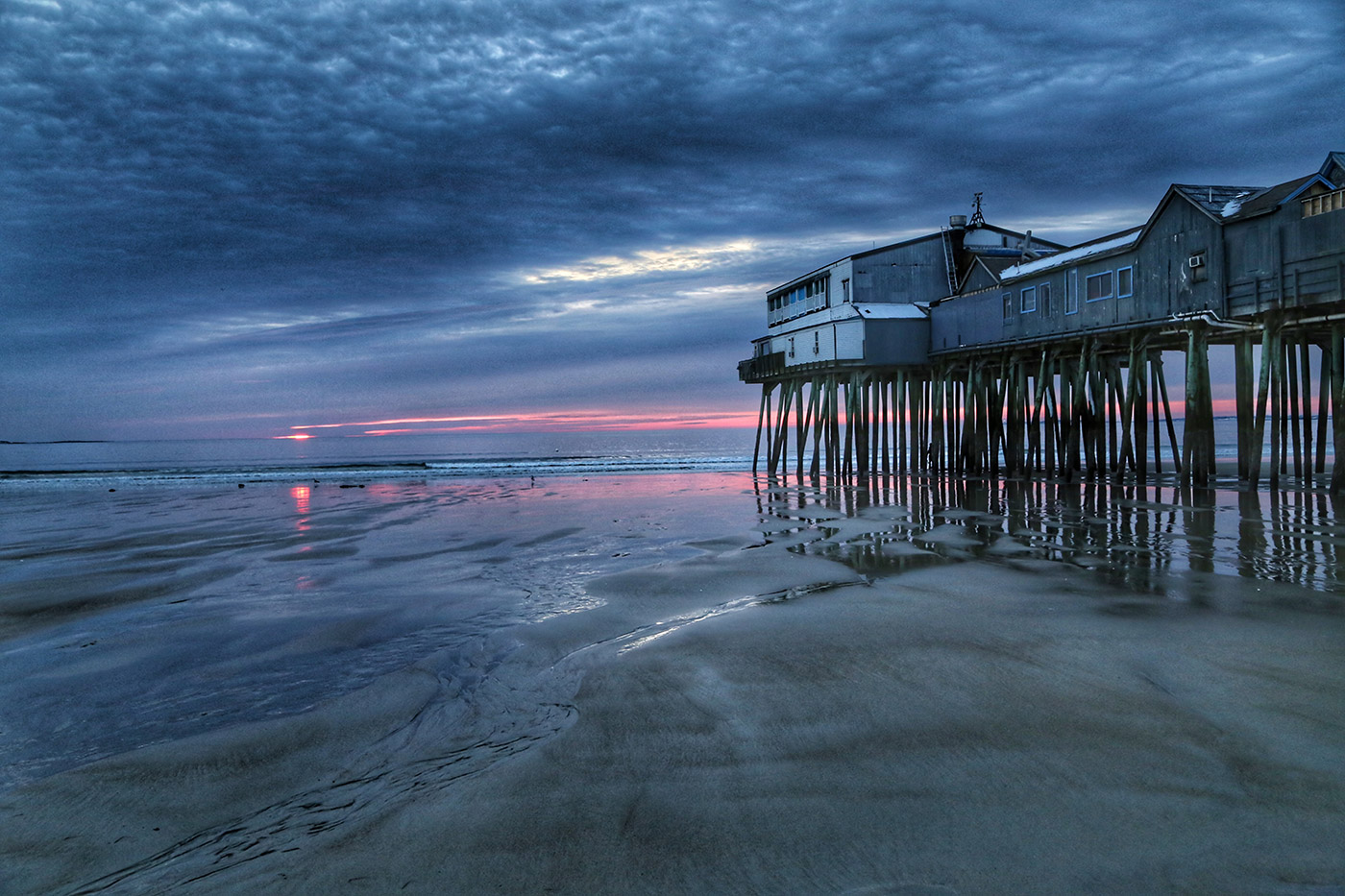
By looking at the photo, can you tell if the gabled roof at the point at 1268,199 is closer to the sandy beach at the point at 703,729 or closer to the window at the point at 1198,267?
the window at the point at 1198,267

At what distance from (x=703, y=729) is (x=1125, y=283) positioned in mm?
22862

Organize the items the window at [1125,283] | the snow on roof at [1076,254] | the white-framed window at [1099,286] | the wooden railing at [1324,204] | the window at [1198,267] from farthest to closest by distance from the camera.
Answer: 1. the white-framed window at [1099,286]
2. the snow on roof at [1076,254]
3. the window at [1125,283]
4. the window at [1198,267]
5. the wooden railing at [1324,204]

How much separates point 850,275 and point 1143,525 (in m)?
20.0

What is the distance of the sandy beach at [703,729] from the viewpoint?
3443mm

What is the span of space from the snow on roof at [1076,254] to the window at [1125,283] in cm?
75

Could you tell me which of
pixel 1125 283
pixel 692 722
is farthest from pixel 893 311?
pixel 692 722

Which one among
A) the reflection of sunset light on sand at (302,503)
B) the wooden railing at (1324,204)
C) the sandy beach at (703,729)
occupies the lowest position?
the sandy beach at (703,729)

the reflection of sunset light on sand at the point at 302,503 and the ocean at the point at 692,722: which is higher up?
the reflection of sunset light on sand at the point at 302,503

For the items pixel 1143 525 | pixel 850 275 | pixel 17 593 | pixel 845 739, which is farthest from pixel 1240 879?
pixel 850 275

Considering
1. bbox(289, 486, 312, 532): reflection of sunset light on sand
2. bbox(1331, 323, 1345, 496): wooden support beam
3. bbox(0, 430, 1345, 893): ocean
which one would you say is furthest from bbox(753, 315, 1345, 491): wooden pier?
bbox(289, 486, 312, 532): reflection of sunset light on sand

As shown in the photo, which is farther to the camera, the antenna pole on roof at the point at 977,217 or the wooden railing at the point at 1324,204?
the antenna pole on roof at the point at 977,217

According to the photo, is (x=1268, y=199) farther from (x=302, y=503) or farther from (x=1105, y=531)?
(x=302, y=503)

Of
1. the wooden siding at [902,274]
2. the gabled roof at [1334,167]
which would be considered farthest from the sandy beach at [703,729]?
the wooden siding at [902,274]

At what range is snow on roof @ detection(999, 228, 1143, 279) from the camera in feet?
73.8
